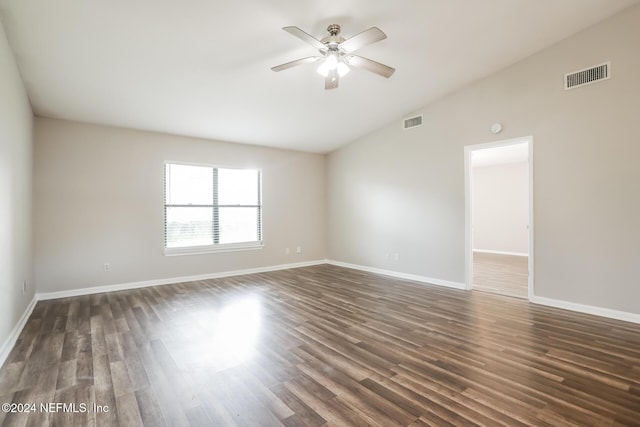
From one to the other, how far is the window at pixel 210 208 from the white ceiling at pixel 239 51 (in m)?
0.97

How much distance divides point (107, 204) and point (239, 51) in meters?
3.26

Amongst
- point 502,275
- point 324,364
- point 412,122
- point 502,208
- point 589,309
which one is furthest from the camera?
point 502,208

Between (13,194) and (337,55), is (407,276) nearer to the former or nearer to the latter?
(337,55)

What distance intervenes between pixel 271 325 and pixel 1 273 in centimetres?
241

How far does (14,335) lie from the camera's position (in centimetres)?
296

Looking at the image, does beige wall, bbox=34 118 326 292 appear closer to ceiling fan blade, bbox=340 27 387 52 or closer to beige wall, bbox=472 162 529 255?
ceiling fan blade, bbox=340 27 387 52

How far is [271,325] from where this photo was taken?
335 centimetres

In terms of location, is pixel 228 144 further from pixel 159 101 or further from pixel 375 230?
pixel 375 230

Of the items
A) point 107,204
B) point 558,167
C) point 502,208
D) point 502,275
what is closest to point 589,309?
point 558,167

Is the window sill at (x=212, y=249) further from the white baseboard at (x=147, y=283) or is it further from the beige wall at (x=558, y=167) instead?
the beige wall at (x=558, y=167)

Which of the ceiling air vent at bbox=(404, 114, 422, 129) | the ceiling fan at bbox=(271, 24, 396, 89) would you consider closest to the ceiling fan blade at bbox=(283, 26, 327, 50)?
the ceiling fan at bbox=(271, 24, 396, 89)

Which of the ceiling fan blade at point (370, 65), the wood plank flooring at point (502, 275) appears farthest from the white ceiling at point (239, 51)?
the wood plank flooring at point (502, 275)

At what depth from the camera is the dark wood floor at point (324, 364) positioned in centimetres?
188

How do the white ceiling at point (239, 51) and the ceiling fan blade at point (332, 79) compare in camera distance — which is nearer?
the white ceiling at point (239, 51)
